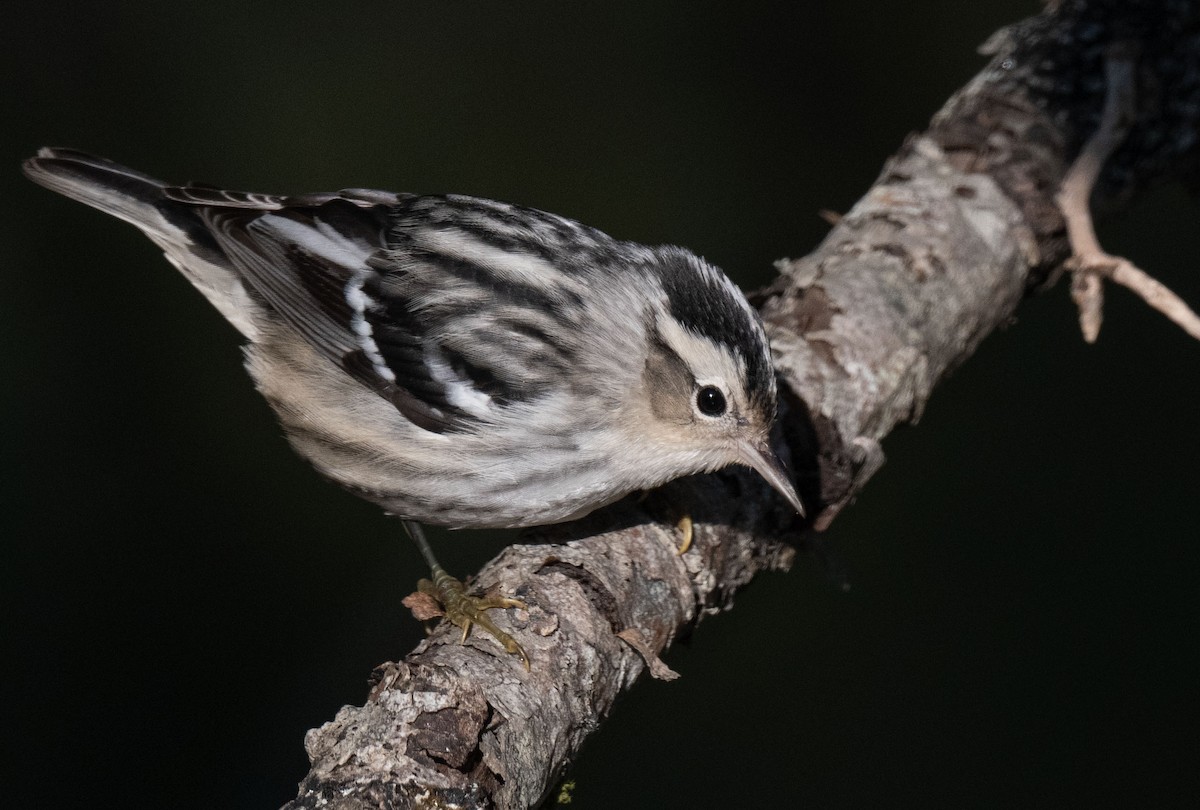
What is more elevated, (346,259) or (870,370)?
(346,259)

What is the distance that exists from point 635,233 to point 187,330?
5.92 ft

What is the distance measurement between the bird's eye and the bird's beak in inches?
3.8

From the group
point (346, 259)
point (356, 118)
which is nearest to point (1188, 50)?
point (346, 259)

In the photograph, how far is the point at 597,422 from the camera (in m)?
2.90

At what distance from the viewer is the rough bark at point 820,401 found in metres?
2.26

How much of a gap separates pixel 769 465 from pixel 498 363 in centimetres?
68

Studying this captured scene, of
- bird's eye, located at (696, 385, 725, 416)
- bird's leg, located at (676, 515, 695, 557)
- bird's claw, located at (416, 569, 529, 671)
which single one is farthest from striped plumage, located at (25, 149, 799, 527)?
bird's claw, located at (416, 569, 529, 671)

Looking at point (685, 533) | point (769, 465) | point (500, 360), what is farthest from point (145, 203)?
point (769, 465)

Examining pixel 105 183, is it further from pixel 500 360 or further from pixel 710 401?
pixel 710 401

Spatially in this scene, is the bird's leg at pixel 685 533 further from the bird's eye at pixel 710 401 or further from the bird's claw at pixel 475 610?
the bird's claw at pixel 475 610

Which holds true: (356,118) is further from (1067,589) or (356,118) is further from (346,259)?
(1067,589)

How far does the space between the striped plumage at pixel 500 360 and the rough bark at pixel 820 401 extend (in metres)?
0.21

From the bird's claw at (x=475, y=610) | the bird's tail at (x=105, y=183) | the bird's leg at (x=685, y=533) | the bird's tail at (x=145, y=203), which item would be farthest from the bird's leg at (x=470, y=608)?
the bird's tail at (x=105, y=183)

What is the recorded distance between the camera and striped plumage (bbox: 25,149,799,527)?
9.36 feet
